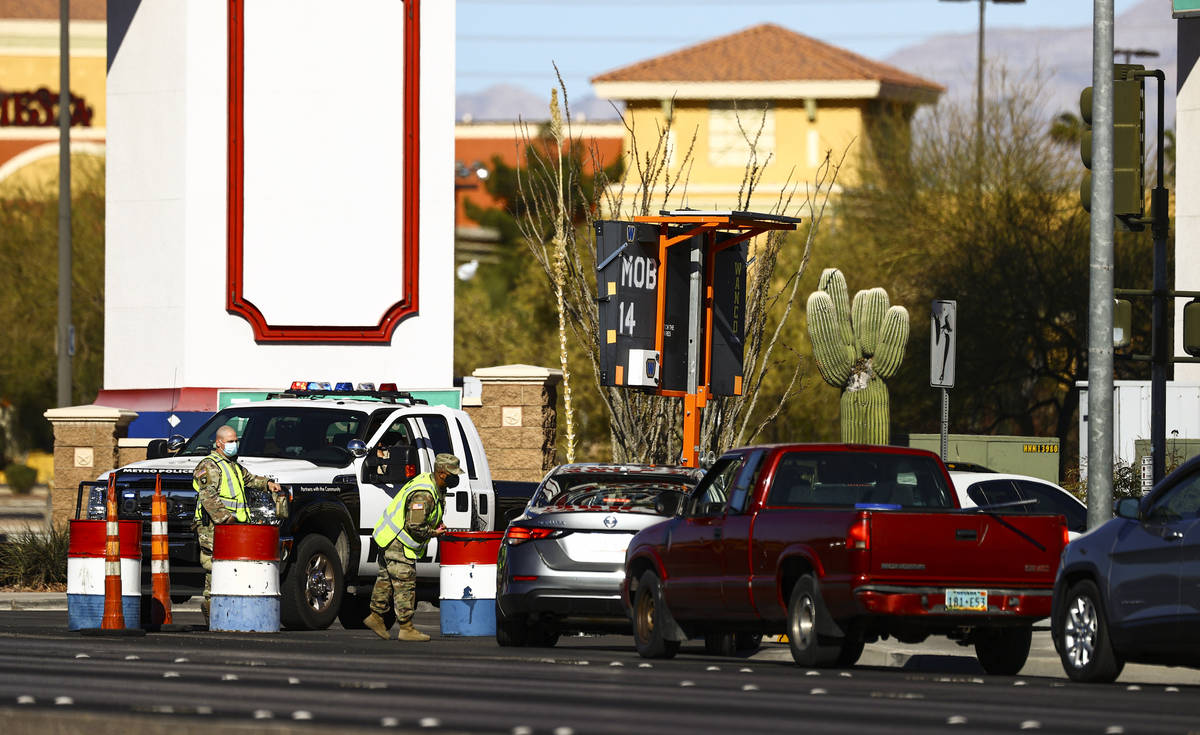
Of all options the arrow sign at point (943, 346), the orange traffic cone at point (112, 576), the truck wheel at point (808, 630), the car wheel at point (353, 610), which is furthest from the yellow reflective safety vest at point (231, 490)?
the arrow sign at point (943, 346)

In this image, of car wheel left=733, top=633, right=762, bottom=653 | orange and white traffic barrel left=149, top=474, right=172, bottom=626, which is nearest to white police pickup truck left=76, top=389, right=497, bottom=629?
orange and white traffic barrel left=149, top=474, right=172, bottom=626

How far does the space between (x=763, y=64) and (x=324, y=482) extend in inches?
2137

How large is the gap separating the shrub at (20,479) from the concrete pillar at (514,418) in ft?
119

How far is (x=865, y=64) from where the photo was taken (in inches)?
2867

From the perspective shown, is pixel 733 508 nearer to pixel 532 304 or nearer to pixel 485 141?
pixel 532 304

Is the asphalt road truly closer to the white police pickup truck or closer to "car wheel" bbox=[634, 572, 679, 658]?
"car wheel" bbox=[634, 572, 679, 658]

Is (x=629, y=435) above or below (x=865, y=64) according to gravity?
below

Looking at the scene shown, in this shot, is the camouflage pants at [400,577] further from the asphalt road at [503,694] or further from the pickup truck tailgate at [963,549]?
the pickup truck tailgate at [963,549]

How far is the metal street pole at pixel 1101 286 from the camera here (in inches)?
729

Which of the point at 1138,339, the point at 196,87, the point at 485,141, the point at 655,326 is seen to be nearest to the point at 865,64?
the point at 485,141

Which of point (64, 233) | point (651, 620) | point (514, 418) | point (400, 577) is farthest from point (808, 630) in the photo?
point (64, 233)

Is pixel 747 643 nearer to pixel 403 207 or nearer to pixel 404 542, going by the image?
pixel 404 542

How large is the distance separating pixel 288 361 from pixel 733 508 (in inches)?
643

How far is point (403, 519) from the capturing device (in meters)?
19.3
